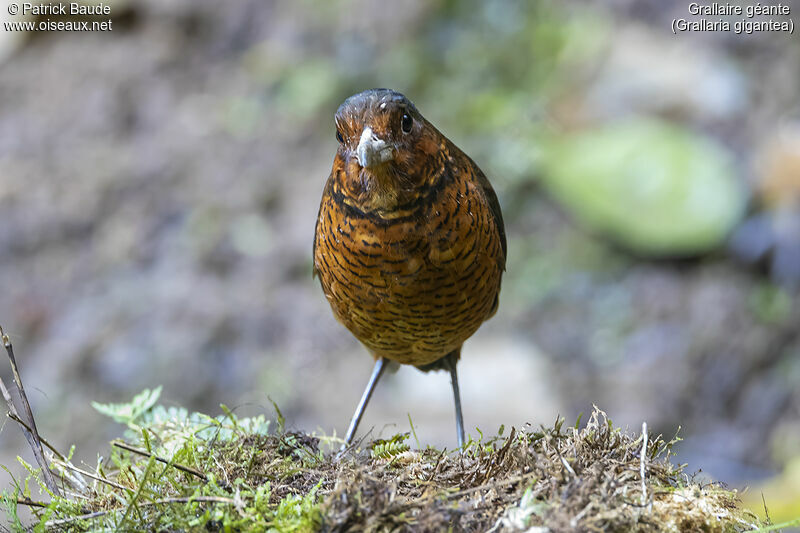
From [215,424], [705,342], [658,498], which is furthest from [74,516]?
[705,342]

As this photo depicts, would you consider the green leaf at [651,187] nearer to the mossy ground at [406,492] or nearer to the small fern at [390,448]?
the mossy ground at [406,492]

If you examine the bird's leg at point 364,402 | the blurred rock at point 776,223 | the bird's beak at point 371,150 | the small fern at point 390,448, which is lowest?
the small fern at point 390,448

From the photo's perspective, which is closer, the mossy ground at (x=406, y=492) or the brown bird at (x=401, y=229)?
the mossy ground at (x=406, y=492)

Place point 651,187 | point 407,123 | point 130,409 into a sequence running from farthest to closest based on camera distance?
1. point 651,187
2. point 130,409
3. point 407,123

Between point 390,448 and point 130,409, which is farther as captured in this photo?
point 130,409

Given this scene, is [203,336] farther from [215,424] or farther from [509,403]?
[215,424]

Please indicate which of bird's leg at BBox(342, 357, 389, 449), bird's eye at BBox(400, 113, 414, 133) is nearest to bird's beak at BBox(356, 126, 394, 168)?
bird's eye at BBox(400, 113, 414, 133)

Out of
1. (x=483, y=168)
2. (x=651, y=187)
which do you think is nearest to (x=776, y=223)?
(x=651, y=187)

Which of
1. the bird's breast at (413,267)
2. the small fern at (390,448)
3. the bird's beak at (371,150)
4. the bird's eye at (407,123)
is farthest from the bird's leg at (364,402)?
the bird's eye at (407,123)

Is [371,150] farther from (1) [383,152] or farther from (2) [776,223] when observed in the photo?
(2) [776,223]
